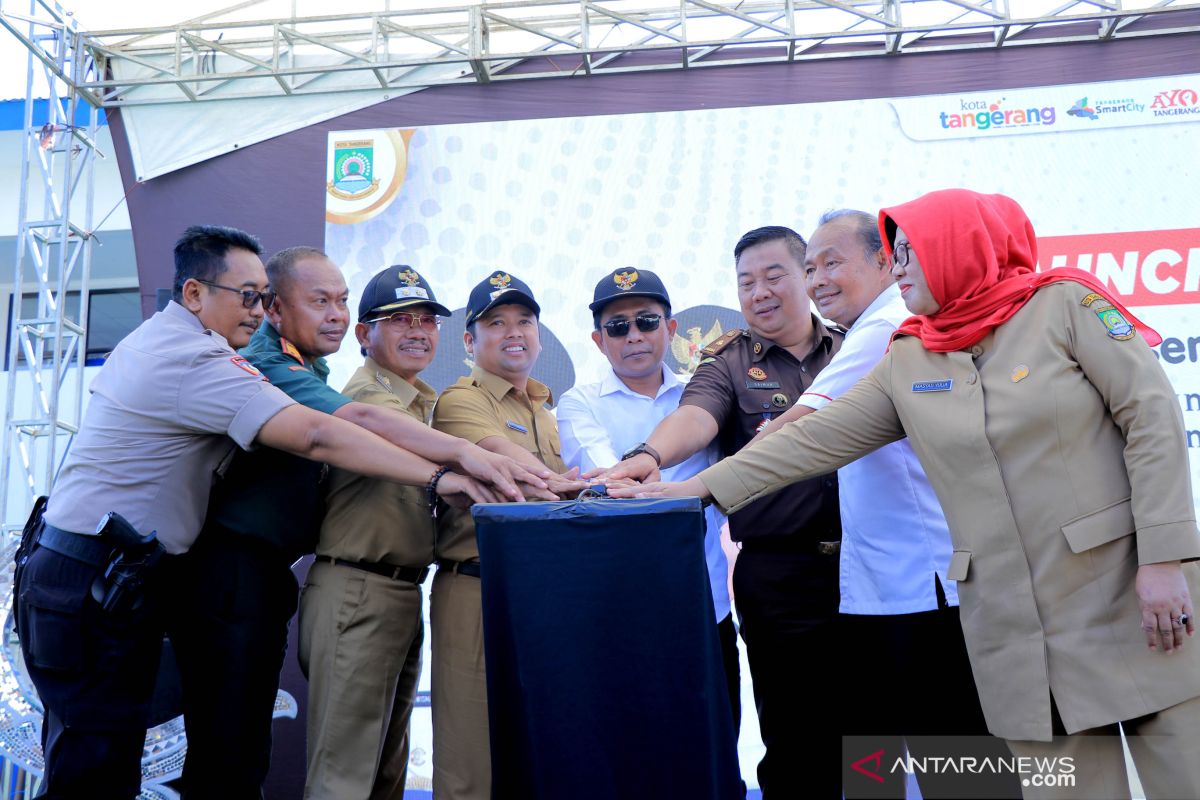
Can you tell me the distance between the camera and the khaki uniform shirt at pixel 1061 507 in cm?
169

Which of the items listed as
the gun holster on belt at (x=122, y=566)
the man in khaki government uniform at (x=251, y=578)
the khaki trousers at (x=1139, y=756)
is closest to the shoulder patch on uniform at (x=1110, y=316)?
the khaki trousers at (x=1139, y=756)

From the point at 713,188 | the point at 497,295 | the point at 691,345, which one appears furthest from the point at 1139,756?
the point at 713,188

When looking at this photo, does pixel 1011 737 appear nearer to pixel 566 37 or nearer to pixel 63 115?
pixel 566 37

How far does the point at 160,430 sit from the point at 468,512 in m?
0.86

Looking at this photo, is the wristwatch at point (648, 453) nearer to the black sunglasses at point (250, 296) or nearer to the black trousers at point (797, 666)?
the black trousers at point (797, 666)

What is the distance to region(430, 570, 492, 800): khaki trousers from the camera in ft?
8.64

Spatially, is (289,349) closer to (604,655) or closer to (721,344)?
(721,344)

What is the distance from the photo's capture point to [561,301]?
4965 millimetres

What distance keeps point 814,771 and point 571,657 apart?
979 millimetres

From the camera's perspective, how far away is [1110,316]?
181cm

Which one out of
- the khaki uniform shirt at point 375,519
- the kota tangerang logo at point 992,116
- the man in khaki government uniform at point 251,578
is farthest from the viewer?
the kota tangerang logo at point 992,116

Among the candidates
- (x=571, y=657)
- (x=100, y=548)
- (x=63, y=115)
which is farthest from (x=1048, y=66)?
(x=63, y=115)

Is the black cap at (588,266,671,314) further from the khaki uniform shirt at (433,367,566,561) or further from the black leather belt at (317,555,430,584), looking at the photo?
the black leather belt at (317,555,430,584)

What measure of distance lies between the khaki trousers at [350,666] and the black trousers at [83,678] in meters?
0.46
